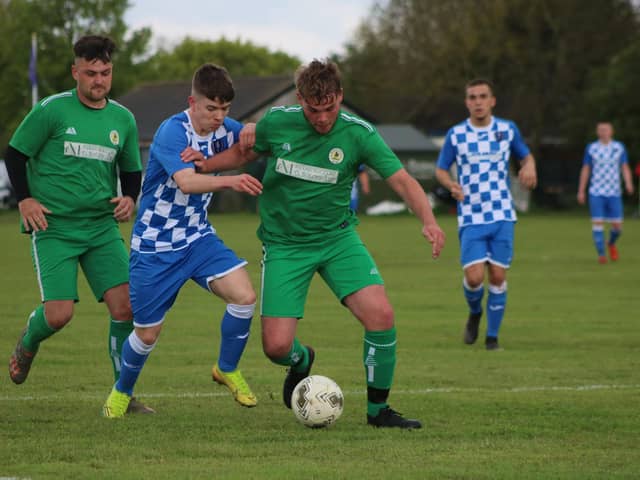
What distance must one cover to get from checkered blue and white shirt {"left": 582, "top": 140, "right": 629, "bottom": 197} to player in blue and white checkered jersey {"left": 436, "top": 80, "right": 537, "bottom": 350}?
33.8 ft

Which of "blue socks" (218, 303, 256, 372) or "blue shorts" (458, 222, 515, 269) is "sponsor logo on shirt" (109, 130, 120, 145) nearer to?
"blue socks" (218, 303, 256, 372)

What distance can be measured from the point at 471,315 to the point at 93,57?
5.41 metres

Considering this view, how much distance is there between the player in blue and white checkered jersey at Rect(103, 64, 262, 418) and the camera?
23.1 feet

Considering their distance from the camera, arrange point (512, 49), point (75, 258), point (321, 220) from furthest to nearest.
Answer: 1. point (512, 49)
2. point (75, 258)
3. point (321, 220)

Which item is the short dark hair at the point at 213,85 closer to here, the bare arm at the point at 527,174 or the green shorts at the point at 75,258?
the green shorts at the point at 75,258

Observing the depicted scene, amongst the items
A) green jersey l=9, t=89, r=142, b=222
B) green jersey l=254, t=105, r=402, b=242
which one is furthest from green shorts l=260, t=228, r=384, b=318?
green jersey l=9, t=89, r=142, b=222

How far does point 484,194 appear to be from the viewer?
11242 millimetres

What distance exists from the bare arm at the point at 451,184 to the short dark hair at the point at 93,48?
456 centimetres

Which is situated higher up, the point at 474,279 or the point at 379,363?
the point at 474,279

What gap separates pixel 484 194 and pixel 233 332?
14.7 ft

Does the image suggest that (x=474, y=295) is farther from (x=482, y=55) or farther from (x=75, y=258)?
(x=482, y=55)

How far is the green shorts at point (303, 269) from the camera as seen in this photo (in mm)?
7047

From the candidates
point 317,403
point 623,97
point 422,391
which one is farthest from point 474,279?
point 623,97

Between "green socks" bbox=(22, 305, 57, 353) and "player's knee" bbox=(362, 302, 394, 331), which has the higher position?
"player's knee" bbox=(362, 302, 394, 331)
